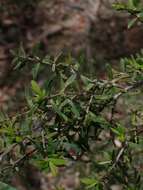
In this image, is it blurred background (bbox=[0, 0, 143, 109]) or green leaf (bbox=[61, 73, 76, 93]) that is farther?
blurred background (bbox=[0, 0, 143, 109])

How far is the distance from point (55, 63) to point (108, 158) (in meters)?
0.29

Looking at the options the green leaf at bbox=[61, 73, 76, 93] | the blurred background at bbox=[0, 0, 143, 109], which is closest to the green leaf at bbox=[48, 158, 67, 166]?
the green leaf at bbox=[61, 73, 76, 93]

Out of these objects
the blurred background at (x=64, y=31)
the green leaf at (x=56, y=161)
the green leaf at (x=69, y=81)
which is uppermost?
the green leaf at (x=69, y=81)

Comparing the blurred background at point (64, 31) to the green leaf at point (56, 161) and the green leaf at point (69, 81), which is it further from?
the green leaf at point (56, 161)

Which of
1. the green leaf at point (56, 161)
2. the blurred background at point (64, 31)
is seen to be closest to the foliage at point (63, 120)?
the green leaf at point (56, 161)

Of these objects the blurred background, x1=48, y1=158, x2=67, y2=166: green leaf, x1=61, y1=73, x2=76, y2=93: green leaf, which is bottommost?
the blurred background

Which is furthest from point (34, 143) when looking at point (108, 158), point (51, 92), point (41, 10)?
point (41, 10)

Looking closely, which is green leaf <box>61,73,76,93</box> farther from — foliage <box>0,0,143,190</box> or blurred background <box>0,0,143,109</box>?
blurred background <box>0,0,143,109</box>

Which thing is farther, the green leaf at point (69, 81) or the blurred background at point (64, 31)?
the blurred background at point (64, 31)

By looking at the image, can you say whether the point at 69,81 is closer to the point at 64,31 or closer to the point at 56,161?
the point at 56,161

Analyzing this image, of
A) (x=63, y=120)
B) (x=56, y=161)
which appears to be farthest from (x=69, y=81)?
(x=56, y=161)

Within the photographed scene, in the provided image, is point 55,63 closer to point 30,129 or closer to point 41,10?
point 30,129

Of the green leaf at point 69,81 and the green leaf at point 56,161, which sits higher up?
the green leaf at point 69,81

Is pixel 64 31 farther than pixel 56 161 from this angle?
Yes
